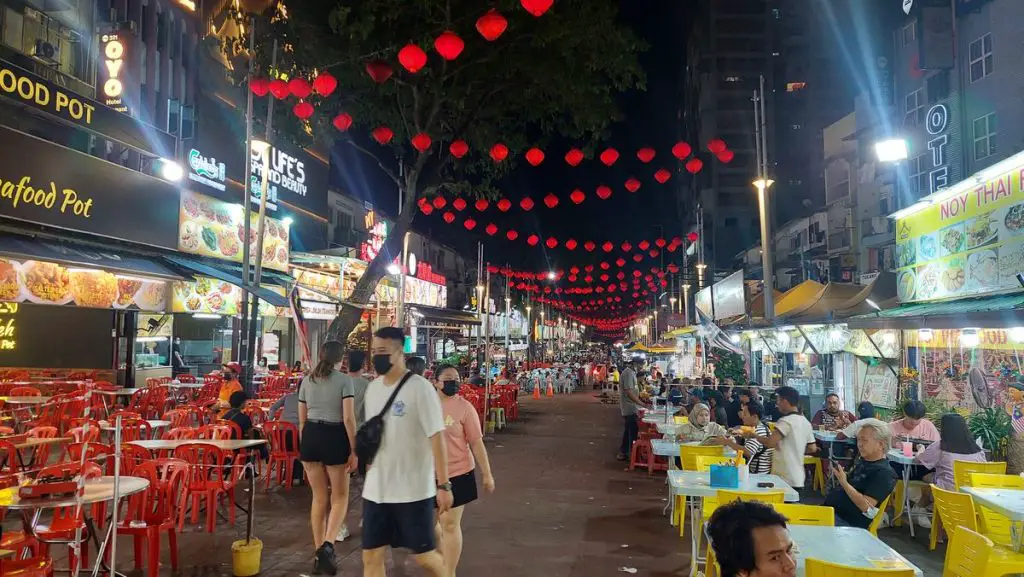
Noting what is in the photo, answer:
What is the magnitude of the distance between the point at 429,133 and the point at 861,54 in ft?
53.1

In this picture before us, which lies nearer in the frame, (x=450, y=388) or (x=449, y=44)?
(x=450, y=388)

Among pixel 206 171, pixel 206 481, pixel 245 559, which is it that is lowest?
pixel 245 559

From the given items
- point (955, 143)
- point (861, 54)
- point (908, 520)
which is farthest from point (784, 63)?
point (908, 520)

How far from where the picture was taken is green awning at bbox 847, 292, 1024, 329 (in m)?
8.38

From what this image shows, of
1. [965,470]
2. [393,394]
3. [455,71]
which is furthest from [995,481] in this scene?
[455,71]

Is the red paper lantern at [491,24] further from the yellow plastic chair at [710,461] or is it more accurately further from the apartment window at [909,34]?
the apartment window at [909,34]

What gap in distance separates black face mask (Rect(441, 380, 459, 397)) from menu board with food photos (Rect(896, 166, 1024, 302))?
9.47m

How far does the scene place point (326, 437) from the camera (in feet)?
21.5

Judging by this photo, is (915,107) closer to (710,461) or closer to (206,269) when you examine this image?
(710,461)

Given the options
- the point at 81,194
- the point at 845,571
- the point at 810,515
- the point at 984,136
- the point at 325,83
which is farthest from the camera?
the point at 984,136

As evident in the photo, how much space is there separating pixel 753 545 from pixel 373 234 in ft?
95.0

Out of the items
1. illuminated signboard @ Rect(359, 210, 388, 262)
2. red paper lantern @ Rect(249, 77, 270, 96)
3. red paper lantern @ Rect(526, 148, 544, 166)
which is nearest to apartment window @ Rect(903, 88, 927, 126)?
red paper lantern @ Rect(526, 148, 544, 166)

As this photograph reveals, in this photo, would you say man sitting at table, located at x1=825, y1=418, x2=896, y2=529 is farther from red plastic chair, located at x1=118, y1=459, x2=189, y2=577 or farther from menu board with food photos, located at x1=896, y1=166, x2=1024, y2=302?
menu board with food photos, located at x1=896, y1=166, x2=1024, y2=302

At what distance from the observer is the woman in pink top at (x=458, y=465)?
584 cm
